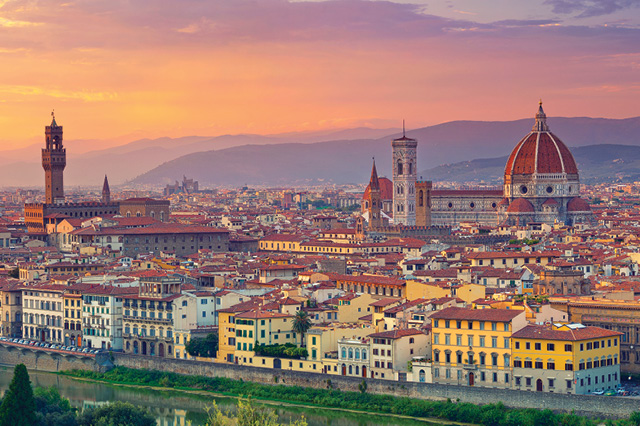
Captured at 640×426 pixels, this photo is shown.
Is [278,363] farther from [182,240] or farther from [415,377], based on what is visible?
[182,240]

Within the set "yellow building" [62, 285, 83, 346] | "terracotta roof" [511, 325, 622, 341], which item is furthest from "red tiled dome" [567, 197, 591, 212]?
"terracotta roof" [511, 325, 622, 341]

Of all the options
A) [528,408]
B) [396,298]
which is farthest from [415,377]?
[396,298]

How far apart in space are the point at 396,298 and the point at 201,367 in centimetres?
867

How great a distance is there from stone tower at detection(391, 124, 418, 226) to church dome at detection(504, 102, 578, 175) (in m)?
9.85

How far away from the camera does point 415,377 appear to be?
48.1 meters

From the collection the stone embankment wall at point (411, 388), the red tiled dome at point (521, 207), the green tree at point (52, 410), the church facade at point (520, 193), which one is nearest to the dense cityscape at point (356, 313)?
the stone embankment wall at point (411, 388)

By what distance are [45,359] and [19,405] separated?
792 inches

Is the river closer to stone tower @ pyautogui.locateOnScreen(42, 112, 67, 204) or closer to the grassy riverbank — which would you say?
the grassy riverbank

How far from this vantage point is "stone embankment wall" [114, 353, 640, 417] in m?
42.8

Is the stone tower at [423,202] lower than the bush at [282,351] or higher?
higher

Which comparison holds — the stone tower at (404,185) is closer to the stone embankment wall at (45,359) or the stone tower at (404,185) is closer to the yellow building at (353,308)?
the stone embankment wall at (45,359)

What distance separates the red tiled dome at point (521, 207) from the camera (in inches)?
5143

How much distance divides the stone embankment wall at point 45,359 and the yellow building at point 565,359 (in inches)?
761

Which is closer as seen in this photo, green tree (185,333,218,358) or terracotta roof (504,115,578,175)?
green tree (185,333,218,358)
